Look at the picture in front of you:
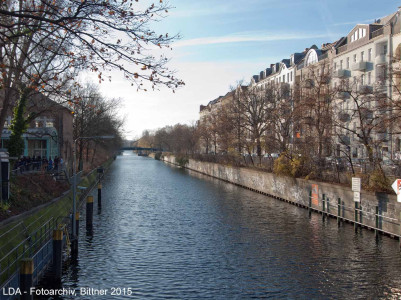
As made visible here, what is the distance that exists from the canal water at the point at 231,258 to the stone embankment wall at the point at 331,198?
77cm

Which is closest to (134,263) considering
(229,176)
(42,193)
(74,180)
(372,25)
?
(74,180)

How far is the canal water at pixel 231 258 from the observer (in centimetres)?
1385

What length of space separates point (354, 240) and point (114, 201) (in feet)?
66.6

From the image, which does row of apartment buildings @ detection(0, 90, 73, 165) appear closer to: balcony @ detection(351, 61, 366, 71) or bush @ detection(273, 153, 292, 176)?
bush @ detection(273, 153, 292, 176)

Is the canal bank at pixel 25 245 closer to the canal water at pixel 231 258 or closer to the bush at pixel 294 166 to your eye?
the canal water at pixel 231 258

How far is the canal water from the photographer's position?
13.9 metres

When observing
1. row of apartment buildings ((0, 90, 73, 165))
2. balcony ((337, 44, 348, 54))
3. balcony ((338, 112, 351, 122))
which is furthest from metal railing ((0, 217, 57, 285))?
balcony ((337, 44, 348, 54))

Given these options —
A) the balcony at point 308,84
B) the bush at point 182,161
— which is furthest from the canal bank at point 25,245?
the bush at point 182,161

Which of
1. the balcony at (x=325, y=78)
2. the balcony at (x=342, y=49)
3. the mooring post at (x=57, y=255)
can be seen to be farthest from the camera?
the balcony at (x=342, y=49)

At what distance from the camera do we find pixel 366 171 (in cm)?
2422

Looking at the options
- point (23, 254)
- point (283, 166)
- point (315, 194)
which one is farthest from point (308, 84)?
point (23, 254)

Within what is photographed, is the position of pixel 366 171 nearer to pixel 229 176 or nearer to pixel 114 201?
pixel 114 201

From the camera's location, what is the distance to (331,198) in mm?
26750

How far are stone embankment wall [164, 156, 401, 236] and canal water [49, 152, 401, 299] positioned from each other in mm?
768
